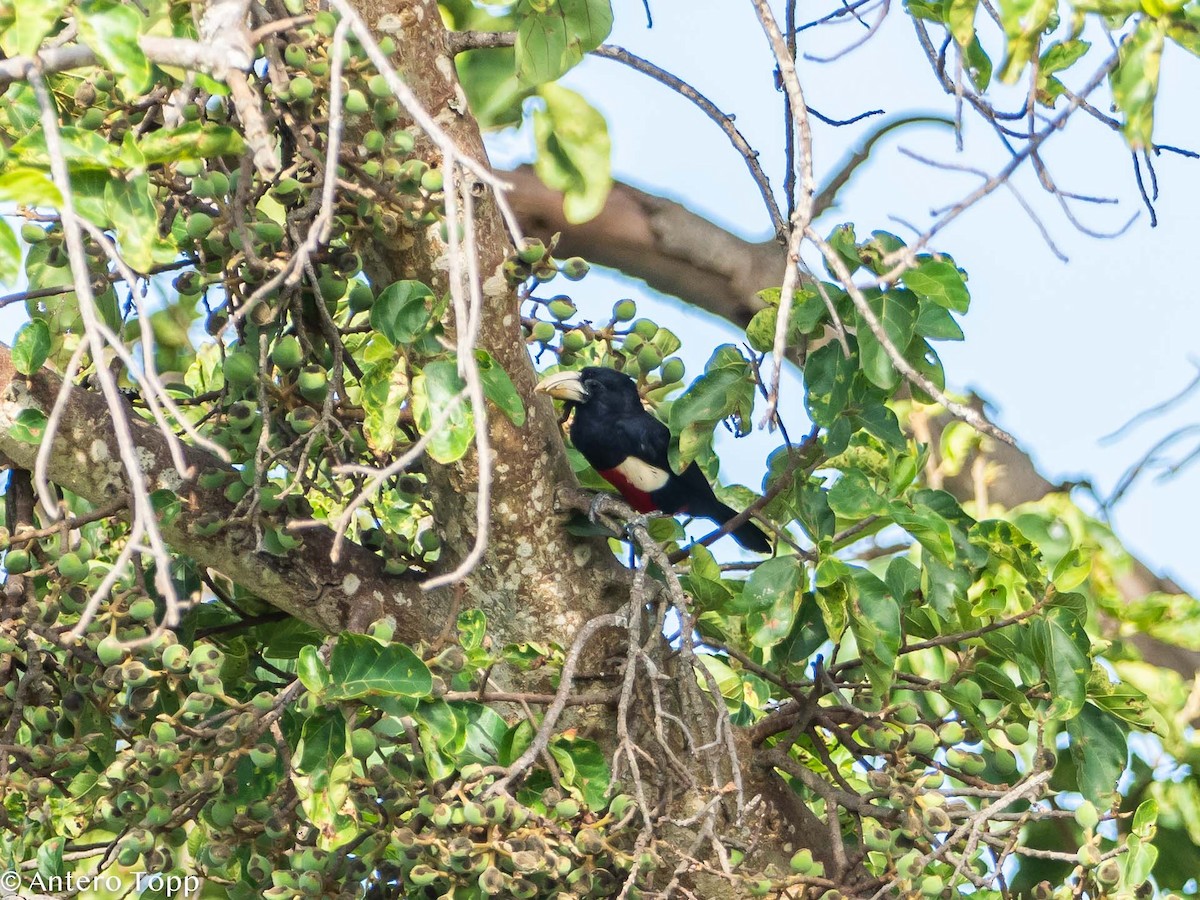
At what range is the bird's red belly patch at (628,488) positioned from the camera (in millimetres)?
3395

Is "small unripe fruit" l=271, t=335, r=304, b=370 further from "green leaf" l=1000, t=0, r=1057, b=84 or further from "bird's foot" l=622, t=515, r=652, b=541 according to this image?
"green leaf" l=1000, t=0, r=1057, b=84

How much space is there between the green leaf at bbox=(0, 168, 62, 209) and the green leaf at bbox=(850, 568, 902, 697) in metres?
1.22

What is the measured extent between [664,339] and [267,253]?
30.8 inches

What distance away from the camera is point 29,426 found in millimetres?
1914

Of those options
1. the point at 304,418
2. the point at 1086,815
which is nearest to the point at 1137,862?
the point at 1086,815

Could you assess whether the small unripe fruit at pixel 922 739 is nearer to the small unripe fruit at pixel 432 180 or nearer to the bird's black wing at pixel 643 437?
the small unripe fruit at pixel 432 180

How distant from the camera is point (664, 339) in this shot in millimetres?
2359

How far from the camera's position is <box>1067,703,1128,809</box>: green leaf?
2037 millimetres

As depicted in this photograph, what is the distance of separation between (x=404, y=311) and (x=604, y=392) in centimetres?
163

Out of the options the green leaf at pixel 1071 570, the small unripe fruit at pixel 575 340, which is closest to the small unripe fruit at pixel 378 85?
the small unripe fruit at pixel 575 340

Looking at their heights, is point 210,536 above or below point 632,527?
below

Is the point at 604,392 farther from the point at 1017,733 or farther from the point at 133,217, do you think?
the point at 133,217

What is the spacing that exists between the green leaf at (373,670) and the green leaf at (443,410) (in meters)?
0.25

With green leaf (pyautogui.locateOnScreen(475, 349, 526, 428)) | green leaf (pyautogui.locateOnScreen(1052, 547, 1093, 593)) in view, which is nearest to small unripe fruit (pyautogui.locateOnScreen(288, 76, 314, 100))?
green leaf (pyautogui.locateOnScreen(475, 349, 526, 428))
